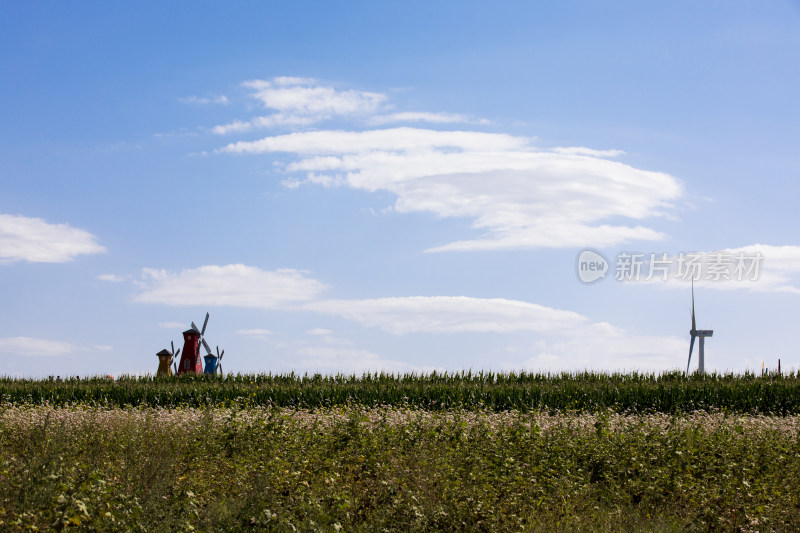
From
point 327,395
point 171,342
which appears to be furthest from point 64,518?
point 171,342

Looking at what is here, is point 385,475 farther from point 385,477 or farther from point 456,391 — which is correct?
point 456,391

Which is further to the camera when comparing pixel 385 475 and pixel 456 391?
pixel 456 391

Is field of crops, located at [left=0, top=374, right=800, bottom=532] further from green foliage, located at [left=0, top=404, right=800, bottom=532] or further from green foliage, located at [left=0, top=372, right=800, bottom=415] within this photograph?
green foliage, located at [left=0, top=372, right=800, bottom=415]

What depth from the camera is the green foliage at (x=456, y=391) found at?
2211cm

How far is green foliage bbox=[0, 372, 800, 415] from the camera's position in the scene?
72.5 ft

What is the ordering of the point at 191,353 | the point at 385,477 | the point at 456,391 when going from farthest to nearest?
the point at 191,353, the point at 456,391, the point at 385,477

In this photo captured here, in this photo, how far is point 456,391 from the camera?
2219 centimetres

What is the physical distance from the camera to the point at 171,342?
3591cm

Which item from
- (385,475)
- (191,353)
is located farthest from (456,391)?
(191,353)

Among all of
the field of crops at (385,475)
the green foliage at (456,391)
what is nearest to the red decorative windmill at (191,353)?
the green foliage at (456,391)

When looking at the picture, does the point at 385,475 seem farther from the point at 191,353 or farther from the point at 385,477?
the point at 191,353

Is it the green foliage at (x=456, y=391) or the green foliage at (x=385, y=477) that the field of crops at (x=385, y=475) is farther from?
the green foliage at (x=456, y=391)

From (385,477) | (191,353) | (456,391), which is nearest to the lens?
(385,477)

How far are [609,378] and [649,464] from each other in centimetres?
1496
